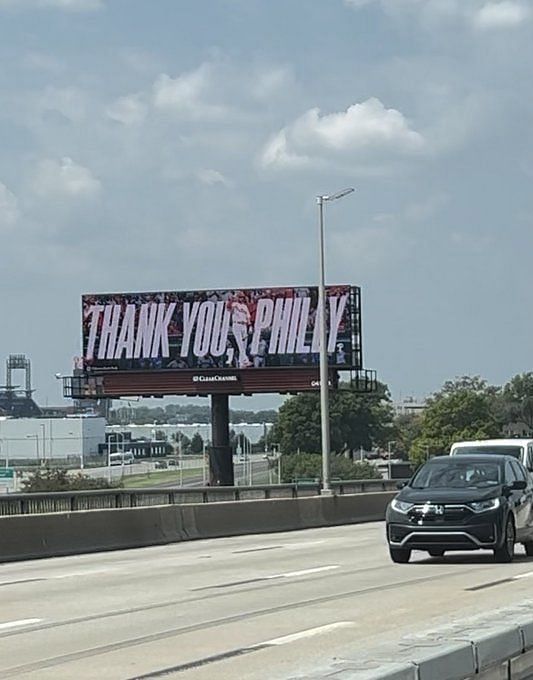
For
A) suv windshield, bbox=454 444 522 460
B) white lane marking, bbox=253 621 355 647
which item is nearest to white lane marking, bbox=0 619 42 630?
white lane marking, bbox=253 621 355 647

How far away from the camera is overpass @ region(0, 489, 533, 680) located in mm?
10359

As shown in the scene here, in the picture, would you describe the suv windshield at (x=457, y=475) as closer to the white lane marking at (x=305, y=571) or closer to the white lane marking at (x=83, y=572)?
the white lane marking at (x=305, y=571)

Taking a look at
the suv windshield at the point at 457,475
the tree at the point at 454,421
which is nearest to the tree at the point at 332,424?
the tree at the point at 454,421

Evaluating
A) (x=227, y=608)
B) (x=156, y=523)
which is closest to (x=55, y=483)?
(x=156, y=523)

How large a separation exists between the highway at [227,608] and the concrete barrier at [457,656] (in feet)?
0.92

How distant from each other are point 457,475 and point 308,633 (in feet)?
31.0

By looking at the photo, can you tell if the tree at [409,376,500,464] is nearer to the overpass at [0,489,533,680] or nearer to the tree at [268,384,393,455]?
the tree at [268,384,393,455]

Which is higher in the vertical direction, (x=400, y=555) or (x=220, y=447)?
(x=220, y=447)

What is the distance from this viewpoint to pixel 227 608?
1562 centimetres

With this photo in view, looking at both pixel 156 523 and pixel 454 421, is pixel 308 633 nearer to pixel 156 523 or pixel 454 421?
pixel 156 523

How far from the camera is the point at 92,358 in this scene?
246 feet

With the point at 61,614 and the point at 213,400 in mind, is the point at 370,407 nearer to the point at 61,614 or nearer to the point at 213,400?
the point at 213,400

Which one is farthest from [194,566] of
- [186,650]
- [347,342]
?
[347,342]

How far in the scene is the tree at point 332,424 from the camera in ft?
423
